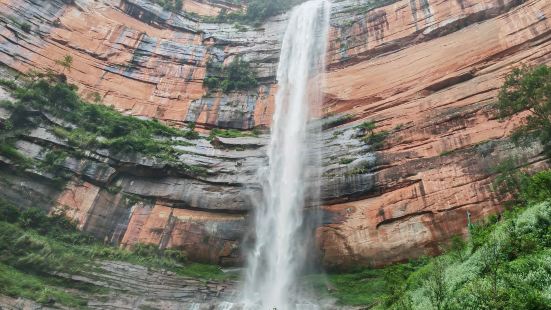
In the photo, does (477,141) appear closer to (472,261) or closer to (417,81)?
(417,81)

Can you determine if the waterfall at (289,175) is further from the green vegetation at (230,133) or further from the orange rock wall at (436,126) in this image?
the orange rock wall at (436,126)

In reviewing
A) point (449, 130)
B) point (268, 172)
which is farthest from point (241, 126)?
point (449, 130)

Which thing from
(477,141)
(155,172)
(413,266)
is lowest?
(413,266)

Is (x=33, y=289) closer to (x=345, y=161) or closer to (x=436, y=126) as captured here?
(x=345, y=161)

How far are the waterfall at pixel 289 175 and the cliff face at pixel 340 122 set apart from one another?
75cm

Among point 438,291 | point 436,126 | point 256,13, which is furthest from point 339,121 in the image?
point 438,291

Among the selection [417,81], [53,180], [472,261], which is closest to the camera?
[472,261]

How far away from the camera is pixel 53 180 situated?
54.6ft

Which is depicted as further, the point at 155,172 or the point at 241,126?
the point at 241,126

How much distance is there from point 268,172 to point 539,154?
11063mm

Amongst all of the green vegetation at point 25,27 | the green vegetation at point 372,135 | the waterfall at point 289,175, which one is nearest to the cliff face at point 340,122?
the green vegetation at point 372,135

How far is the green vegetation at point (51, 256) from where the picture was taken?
13.2m

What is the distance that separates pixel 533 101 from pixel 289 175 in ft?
34.5

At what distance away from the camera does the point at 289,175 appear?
19047 millimetres
